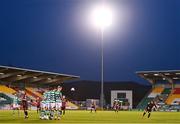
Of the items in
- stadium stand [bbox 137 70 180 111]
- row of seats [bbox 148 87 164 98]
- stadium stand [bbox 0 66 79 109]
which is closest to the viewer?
stadium stand [bbox 0 66 79 109]

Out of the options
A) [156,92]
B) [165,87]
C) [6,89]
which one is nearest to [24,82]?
[6,89]

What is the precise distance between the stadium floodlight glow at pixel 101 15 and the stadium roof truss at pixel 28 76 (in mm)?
20217

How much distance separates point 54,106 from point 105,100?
295 ft

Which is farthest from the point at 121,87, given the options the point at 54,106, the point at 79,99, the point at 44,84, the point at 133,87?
the point at 54,106

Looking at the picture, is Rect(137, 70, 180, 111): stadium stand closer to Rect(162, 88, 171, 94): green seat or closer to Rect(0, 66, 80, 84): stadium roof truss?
Rect(162, 88, 171, 94): green seat

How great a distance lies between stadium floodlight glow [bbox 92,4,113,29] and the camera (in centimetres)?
8435

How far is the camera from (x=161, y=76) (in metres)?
112

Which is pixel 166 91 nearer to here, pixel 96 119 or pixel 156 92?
pixel 156 92

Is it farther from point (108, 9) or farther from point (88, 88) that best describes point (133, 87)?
point (108, 9)

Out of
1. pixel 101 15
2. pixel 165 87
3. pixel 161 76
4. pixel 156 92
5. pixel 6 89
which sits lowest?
pixel 156 92

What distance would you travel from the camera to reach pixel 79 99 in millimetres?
123438

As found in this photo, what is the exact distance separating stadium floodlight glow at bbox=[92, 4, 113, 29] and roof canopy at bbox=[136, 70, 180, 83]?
26071 mm

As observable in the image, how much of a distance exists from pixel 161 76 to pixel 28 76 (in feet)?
109


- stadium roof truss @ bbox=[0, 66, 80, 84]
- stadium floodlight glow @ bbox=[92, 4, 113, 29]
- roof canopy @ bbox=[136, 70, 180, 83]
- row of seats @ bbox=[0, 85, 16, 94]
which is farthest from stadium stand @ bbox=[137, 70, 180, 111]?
row of seats @ bbox=[0, 85, 16, 94]
